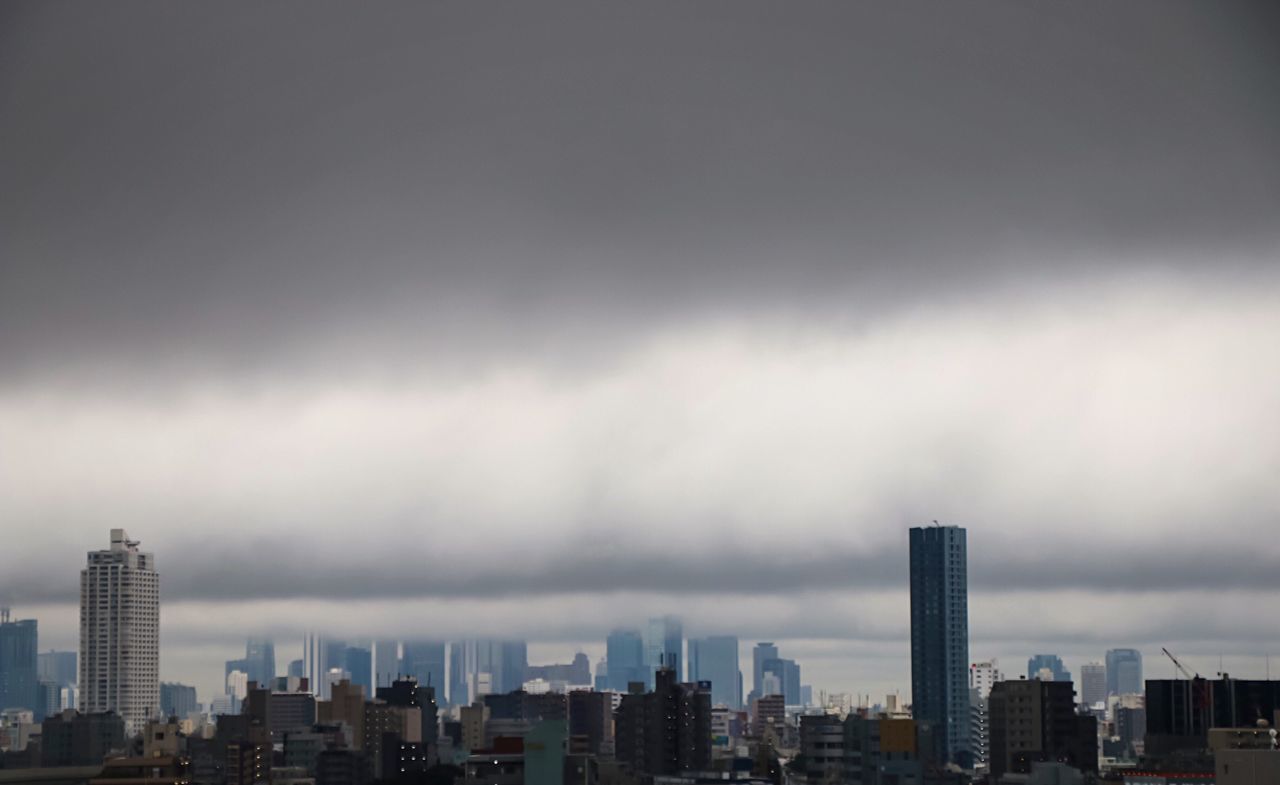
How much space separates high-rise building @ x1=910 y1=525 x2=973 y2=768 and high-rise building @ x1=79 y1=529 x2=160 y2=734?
22.4 m

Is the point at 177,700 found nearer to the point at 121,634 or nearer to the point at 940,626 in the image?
the point at 121,634

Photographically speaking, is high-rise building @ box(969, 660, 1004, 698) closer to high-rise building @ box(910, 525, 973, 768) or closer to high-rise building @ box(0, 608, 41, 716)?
high-rise building @ box(910, 525, 973, 768)

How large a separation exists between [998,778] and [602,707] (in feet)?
55.6

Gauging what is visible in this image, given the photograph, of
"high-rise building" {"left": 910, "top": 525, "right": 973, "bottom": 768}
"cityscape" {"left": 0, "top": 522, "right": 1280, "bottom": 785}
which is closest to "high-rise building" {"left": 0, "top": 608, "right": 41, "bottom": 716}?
"cityscape" {"left": 0, "top": 522, "right": 1280, "bottom": 785}

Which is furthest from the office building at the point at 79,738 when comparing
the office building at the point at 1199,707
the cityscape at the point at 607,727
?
the office building at the point at 1199,707

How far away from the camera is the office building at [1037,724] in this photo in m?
37.0

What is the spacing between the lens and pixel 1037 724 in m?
38.1

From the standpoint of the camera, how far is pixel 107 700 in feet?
177

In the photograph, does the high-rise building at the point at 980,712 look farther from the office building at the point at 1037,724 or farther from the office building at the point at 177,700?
the office building at the point at 177,700

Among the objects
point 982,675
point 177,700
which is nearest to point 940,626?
point 982,675

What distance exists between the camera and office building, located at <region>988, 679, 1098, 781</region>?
36969 millimetres

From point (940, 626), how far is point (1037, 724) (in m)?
17.6

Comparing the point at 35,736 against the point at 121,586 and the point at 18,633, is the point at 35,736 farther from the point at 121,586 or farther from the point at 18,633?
the point at 18,633

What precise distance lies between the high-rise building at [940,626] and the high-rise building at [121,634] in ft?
73.6
